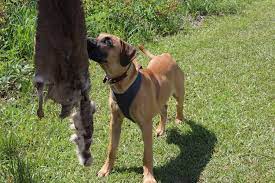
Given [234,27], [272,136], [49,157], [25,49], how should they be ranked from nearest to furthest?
[49,157], [272,136], [25,49], [234,27]

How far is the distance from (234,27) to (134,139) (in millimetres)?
4587

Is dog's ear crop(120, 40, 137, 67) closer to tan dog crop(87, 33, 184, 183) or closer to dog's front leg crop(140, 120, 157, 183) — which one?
tan dog crop(87, 33, 184, 183)

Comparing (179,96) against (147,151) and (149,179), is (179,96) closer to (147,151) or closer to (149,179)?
(147,151)

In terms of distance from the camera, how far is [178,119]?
5.25 meters

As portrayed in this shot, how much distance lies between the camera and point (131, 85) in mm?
4047

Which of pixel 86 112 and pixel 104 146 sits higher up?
pixel 86 112

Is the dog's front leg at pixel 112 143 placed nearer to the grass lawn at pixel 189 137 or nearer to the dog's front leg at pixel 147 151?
the grass lawn at pixel 189 137

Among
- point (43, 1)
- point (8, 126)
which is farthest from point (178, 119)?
point (43, 1)

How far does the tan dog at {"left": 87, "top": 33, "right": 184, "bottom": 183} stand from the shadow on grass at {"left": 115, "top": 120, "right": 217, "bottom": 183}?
0.71ft

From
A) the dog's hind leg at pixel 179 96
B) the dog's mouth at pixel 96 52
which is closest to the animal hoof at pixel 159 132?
the dog's hind leg at pixel 179 96

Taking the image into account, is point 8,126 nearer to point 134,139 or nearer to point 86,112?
point 134,139

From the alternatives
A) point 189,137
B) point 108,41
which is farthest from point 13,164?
point 189,137

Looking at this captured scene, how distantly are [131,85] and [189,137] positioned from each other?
3.83 ft

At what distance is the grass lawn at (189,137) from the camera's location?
426 centimetres
